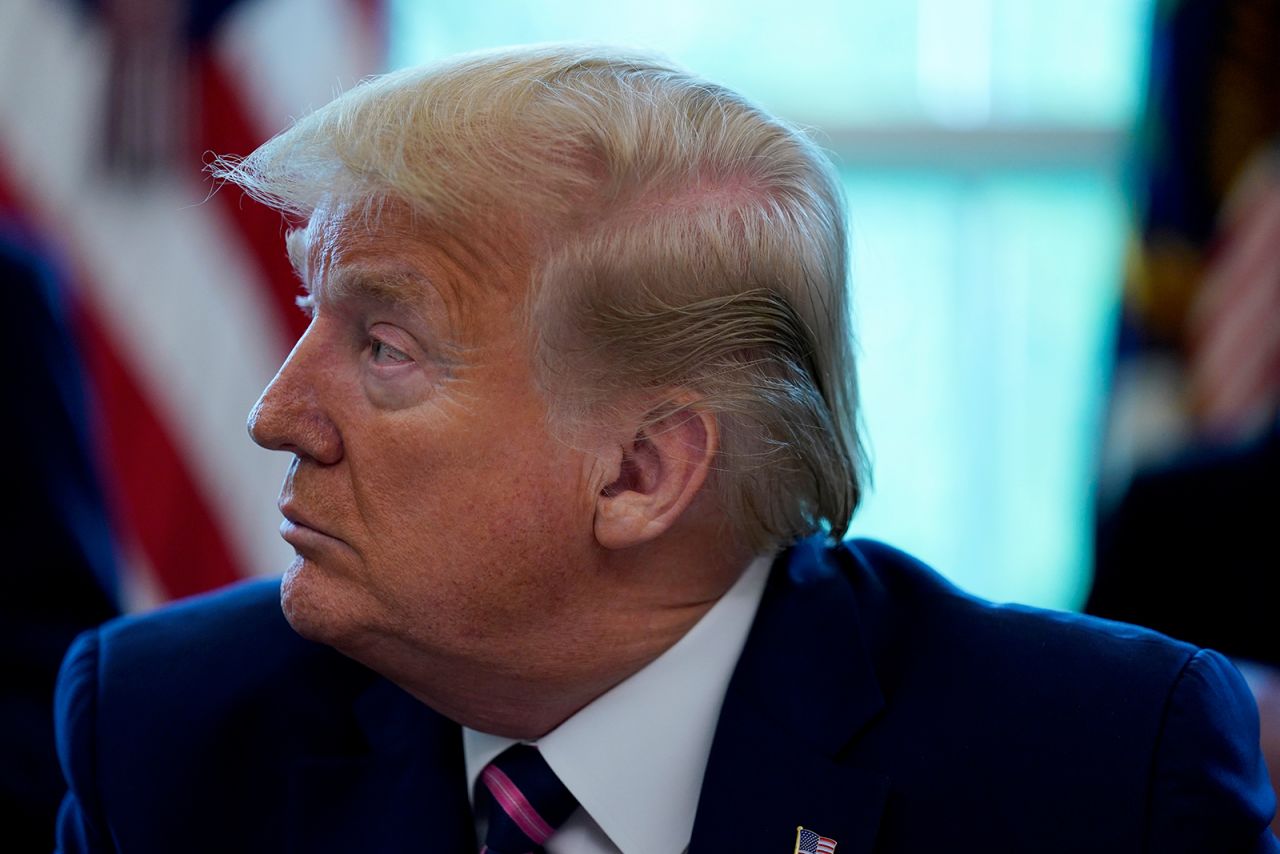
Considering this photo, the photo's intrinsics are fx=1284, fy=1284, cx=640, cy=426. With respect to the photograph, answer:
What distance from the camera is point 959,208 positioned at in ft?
10.1

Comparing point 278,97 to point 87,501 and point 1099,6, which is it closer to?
point 87,501

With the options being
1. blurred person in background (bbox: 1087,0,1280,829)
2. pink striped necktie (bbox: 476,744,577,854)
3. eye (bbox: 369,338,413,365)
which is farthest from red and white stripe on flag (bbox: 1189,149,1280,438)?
eye (bbox: 369,338,413,365)

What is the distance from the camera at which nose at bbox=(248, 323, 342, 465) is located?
1.21 meters

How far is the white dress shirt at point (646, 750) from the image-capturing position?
1286 millimetres

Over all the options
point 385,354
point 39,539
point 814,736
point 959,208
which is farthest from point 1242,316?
point 39,539

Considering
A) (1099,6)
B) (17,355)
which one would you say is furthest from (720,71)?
(17,355)

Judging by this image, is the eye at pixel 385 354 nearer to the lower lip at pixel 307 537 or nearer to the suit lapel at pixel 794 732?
the lower lip at pixel 307 537

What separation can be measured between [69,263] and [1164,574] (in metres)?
2.37

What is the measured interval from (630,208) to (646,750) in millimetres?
545

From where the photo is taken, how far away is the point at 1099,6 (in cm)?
296

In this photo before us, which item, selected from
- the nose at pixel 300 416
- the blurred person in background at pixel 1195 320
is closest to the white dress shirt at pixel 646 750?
the nose at pixel 300 416

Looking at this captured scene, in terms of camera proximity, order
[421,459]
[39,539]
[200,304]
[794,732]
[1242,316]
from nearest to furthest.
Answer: [421,459] → [794,732] → [39,539] → [1242,316] → [200,304]

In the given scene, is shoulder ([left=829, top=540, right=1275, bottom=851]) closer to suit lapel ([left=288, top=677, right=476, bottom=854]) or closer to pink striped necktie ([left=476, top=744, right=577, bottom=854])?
pink striped necktie ([left=476, top=744, right=577, bottom=854])

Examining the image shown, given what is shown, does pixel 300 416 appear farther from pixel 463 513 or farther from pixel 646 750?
pixel 646 750
